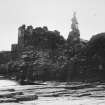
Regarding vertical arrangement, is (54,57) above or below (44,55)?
below

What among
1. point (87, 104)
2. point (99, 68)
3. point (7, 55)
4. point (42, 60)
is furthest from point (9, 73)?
point (87, 104)

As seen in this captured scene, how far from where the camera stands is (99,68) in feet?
424

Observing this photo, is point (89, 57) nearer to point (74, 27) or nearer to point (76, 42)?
point (76, 42)

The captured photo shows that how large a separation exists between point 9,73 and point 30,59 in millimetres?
30929

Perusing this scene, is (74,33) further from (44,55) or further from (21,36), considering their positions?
(21,36)

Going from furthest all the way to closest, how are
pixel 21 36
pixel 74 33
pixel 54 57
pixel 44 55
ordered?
1. pixel 21 36
2. pixel 74 33
3. pixel 44 55
4. pixel 54 57

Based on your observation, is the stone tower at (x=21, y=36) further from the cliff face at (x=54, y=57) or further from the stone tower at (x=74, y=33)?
the stone tower at (x=74, y=33)

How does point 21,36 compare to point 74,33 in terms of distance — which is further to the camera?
point 21,36

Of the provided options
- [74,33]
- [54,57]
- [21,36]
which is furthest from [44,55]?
[21,36]

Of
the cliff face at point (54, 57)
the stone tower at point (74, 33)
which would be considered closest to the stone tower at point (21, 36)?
the cliff face at point (54, 57)

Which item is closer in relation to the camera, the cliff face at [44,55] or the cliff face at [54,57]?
the cliff face at [54,57]

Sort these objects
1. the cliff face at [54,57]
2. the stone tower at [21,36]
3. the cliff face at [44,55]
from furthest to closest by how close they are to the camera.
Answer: the stone tower at [21,36], the cliff face at [44,55], the cliff face at [54,57]

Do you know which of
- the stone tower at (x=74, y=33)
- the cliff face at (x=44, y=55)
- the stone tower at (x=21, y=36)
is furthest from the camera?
the stone tower at (x=21, y=36)

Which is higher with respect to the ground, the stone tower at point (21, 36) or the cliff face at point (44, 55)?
the stone tower at point (21, 36)
